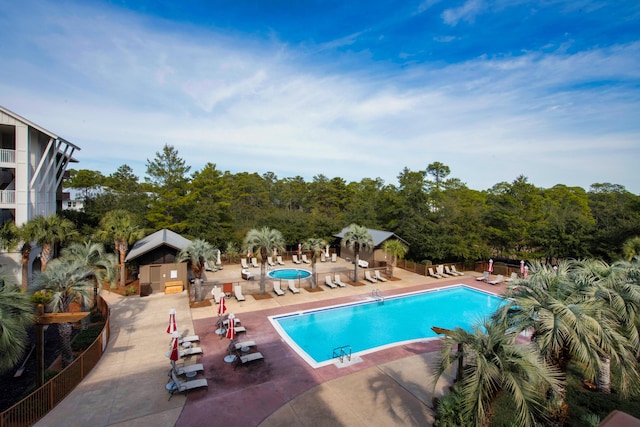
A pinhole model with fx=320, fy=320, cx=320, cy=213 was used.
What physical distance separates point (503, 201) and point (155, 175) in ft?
126

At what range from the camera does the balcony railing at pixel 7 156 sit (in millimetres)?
19109

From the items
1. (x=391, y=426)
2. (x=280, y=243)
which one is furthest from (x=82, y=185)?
(x=391, y=426)

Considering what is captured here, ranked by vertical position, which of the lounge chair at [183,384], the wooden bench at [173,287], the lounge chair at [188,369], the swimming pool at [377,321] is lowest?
the swimming pool at [377,321]

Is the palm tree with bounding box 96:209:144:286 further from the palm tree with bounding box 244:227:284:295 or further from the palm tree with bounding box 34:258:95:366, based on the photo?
the palm tree with bounding box 34:258:95:366

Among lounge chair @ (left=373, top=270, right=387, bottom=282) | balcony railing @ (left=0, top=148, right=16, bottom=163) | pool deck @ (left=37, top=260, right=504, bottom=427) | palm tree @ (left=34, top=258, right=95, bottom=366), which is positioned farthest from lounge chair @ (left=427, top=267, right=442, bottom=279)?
balcony railing @ (left=0, top=148, right=16, bottom=163)

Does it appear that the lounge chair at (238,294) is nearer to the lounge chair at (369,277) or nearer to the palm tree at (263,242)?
the palm tree at (263,242)

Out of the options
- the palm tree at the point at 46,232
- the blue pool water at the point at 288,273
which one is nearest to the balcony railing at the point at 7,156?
the palm tree at the point at 46,232

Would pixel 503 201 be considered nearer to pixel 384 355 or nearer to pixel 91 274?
pixel 384 355

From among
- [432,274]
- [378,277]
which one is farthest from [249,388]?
[432,274]

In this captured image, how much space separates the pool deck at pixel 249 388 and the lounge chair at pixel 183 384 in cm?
18

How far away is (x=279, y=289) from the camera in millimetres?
20188

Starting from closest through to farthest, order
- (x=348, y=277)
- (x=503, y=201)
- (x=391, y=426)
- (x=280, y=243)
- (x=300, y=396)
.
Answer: (x=391, y=426) → (x=300, y=396) → (x=280, y=243) → (x=348, y=277) → (x=503, y=201)

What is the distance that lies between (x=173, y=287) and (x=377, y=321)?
12.7m

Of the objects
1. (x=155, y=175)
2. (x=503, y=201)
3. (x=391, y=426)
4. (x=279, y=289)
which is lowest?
(x=391, y=426)
